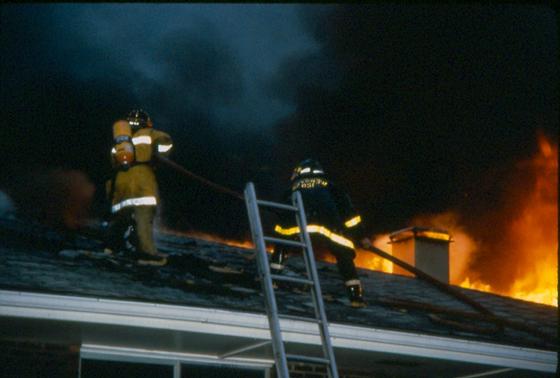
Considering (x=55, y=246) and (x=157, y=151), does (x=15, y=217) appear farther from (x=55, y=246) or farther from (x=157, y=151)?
(x=157, y=151)

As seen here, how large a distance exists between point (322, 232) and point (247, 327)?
1.83m

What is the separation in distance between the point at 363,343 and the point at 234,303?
129cm

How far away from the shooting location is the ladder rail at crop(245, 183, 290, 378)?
216 inches

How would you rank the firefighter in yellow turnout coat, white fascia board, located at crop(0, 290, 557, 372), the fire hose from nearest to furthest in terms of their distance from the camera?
white fascia board, located at crop(0, 290, 557, 372) → the firefighter in yellow turnout coat → the fire hose

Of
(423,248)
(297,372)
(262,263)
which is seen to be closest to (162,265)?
(297,372)

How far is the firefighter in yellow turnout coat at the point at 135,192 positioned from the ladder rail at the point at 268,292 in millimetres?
2403

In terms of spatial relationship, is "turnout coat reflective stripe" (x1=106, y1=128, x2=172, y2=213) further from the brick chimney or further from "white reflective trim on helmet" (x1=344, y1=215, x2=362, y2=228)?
the brick chimney

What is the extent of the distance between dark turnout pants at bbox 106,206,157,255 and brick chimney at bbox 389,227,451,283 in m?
5.82

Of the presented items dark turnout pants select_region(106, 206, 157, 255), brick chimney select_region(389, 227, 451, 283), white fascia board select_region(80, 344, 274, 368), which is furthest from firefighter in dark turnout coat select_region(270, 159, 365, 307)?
brick chimney select_region(389, 227, 451, 283)

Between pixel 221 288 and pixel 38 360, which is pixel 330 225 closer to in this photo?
pixel 221 288

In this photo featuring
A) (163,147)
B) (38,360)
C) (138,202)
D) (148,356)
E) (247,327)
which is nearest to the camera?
(247,327)

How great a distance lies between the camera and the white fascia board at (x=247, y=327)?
249 inches

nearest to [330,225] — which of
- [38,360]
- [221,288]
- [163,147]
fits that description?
[221,288]

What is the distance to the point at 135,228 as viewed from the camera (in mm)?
8484
